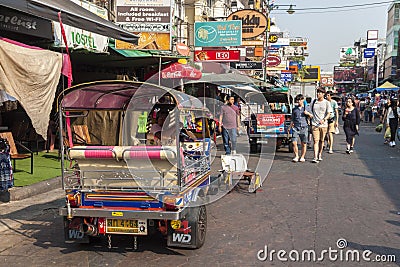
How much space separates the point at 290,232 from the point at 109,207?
262 cm

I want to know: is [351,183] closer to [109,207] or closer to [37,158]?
[109,207]

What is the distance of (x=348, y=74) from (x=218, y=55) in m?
112

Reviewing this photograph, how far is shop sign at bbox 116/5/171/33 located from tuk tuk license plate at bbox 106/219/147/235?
8.62 meters

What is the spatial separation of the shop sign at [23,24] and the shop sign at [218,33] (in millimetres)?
9702

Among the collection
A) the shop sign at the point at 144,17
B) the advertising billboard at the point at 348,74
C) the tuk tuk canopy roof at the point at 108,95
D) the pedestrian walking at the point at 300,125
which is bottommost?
the pedestrian walking at the point at 300,125

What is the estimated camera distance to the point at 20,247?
5.96 m

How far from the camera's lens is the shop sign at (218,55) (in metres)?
17.9

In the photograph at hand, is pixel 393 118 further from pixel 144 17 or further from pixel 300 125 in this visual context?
pixel 144 17

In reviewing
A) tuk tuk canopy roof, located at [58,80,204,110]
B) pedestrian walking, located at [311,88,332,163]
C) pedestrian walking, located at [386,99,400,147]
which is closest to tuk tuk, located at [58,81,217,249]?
tuk tuk canopy roof, located at [58,80,204,110]

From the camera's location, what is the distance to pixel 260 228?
6637 mm

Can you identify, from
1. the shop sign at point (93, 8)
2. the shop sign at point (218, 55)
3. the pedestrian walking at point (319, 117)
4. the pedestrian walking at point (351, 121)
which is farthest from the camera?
the shop sign at point (218, 55)

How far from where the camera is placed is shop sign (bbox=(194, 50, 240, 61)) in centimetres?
1788

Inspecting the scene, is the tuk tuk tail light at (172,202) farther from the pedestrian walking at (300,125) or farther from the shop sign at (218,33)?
the shop sign at (218,33)

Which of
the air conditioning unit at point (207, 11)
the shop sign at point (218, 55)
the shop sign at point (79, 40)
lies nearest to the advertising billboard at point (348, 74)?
the air conditioning unit at point (207, 11)
